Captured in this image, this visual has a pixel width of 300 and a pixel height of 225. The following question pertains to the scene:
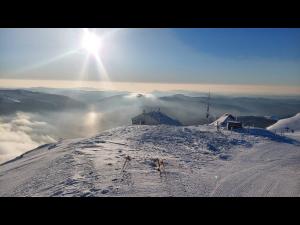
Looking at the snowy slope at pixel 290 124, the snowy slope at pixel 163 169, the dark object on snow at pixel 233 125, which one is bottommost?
the snowy slope at pixel 290 124

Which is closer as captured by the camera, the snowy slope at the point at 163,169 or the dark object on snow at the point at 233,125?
the snowy slope at the point at 163,169

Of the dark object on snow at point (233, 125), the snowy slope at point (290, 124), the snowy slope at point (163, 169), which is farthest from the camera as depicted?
the snowy slope at point (290, 124)

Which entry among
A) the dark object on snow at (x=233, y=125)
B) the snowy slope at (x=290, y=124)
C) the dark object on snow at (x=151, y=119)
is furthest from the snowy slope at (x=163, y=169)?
the snowy slope at (x=290, y=124)

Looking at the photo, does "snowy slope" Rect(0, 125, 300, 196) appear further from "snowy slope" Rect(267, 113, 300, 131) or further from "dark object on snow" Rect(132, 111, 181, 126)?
"snowy slope" Rect(267, 113, 300, 131)

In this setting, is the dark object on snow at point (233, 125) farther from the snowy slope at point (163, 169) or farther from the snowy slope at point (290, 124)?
the snowy slope at point (290, 124)

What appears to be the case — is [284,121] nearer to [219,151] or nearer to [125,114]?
[219,151]

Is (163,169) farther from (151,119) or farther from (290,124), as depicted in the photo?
(290,124)
